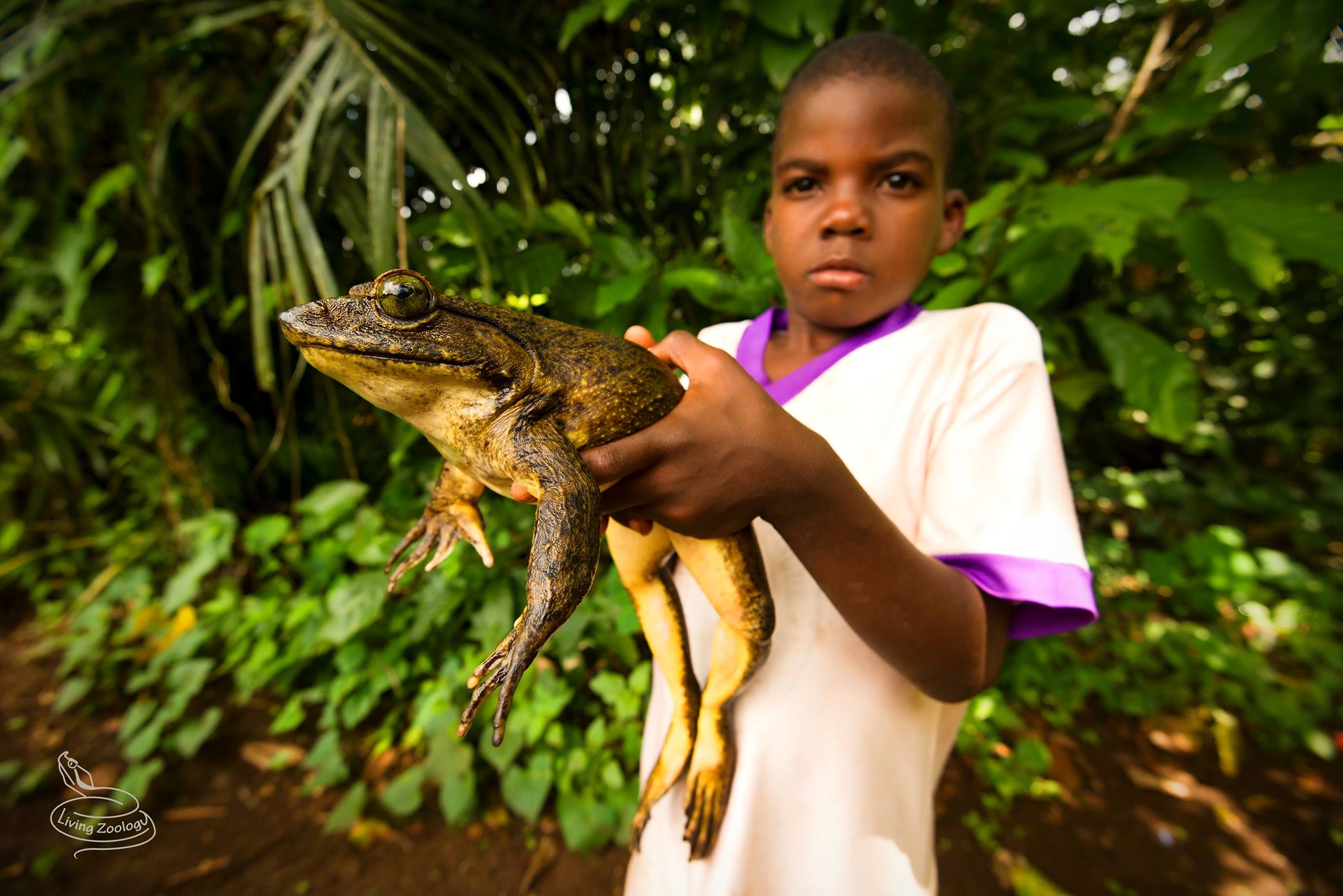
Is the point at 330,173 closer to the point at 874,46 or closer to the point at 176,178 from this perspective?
the point at 176,178

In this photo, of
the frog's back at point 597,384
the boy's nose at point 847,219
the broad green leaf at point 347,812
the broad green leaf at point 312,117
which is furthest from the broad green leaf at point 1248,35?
the broad green leaf at point 347,812

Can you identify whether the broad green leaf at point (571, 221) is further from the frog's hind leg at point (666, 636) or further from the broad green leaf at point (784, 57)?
the frog's hind leg at point (666, 636)

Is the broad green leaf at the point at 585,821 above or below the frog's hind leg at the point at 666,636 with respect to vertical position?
below

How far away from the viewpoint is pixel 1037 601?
34.8 inches

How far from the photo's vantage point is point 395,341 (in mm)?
686

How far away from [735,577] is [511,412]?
448mm

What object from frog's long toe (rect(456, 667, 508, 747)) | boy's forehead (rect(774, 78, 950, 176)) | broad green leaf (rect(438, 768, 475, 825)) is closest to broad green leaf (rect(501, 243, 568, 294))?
boy's forehead (rect(774, 78, 950, 176))

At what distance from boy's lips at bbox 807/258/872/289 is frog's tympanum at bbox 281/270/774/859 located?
Result: 45 centimetres

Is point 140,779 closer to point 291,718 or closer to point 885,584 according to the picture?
point 291,718

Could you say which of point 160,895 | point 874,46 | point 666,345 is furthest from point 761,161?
point 160,895

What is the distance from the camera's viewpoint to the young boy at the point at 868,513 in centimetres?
85

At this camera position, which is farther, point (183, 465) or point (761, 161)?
point (183, 465)

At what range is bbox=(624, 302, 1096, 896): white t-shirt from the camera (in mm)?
961

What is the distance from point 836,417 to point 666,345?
1.26ft
